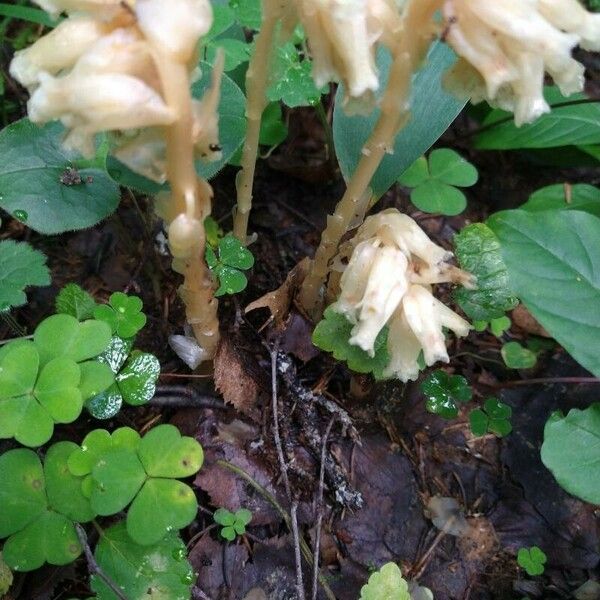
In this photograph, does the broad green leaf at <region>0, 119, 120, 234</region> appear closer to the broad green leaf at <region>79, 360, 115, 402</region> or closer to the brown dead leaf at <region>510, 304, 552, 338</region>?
the broad green leaf at <region>79, 360, 115, 402</region>

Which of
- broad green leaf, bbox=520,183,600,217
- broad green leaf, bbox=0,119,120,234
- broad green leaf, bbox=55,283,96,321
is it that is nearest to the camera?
broad green leaf, bbox=0,119,120,234

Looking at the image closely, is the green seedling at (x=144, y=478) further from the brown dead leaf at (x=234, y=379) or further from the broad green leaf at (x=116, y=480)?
the brown dead leaf at (x=234, y=379)

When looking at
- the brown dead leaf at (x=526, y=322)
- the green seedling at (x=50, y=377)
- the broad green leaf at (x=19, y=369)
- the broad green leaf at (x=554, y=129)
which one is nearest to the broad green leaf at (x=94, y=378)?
the green seedling at (x=50, y=377)

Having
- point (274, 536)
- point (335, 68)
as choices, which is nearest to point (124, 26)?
point (335, 68)

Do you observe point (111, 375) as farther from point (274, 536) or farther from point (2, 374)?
point (274, 536)

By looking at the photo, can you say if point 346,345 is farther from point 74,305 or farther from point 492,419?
point 74,305

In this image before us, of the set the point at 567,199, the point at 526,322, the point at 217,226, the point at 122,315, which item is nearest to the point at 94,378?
the point at 122,315

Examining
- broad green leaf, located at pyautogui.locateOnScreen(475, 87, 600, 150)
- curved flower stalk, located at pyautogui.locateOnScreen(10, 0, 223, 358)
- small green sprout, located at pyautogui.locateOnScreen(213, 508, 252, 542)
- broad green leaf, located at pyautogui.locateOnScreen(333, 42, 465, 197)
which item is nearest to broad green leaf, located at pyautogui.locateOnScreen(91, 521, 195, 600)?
small green sprout, located at pyautogui.locateOnScreen(213, 508, 252, 542)
